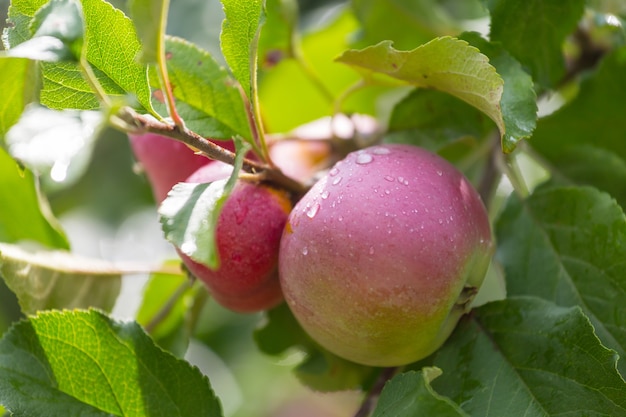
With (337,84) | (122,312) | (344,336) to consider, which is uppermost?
(344,336)

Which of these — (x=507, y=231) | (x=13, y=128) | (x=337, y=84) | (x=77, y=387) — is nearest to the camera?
(x=13, y=128)

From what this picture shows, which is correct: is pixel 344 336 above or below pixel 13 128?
below

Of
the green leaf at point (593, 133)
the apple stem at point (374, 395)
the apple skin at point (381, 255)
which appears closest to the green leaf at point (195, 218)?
the apple skin at point (381, 255)

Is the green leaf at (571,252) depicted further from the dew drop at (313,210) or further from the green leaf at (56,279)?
the green leaf at (56,279)

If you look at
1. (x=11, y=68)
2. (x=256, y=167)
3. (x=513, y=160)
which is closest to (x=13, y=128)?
(x=11, y=68)

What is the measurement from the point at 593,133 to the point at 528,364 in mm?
439

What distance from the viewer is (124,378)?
74 centimetres

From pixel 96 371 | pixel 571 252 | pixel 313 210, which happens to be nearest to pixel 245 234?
pixel 313 210

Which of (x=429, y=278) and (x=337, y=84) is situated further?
(x=337, y=84)

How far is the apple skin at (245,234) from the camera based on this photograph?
2.34ft

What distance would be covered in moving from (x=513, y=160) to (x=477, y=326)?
28 cm

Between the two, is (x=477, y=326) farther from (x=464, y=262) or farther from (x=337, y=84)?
→ (x=337, y=84)

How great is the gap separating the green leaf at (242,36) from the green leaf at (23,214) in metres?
0.33

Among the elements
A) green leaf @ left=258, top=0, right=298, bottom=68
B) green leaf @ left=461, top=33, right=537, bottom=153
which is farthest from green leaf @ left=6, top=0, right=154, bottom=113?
green leaf @ left=258, top=0, right=298, bottom=68
